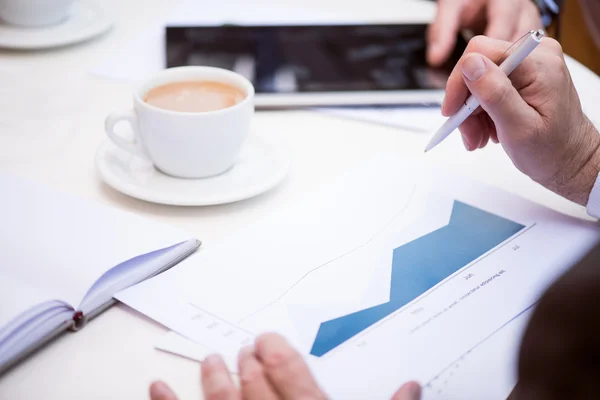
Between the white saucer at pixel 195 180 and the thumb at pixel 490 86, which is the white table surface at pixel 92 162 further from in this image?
the thumb at pixel 490 86

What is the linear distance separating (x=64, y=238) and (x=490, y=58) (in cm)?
47

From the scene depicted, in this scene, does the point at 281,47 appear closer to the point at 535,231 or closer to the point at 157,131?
the point at 157,131

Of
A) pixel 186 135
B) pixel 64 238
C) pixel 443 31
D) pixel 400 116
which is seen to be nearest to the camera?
pixel 64 238

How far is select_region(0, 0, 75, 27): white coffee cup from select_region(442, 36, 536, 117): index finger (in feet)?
2.14

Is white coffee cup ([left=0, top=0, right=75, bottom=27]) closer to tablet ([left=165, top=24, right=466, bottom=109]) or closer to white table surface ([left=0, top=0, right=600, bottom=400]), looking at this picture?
white table surface ([left=0, top=0, right=600, bottom=400])

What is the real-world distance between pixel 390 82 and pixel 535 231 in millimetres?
342

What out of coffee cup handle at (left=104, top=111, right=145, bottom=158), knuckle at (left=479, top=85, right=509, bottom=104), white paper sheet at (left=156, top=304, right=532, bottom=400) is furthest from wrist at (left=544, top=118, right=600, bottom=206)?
coffee cup handle at (left=104, top=111, right=145, bottom=158)

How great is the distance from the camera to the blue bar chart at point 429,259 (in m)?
0.53

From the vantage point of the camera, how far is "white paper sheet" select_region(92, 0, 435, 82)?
1.02 meters

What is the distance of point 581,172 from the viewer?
27.6 inches

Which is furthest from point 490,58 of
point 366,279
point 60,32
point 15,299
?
point 60,32

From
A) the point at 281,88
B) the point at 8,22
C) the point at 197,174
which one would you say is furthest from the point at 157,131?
the point at 8,22

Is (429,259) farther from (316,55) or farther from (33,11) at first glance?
(33,11)

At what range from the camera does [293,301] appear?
553mm
